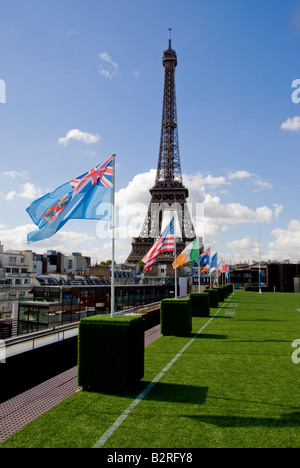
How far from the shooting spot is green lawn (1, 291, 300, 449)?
512 cm

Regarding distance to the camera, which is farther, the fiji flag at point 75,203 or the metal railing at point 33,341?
the fiji flag at point 75,203

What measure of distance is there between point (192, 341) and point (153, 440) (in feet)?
25.6

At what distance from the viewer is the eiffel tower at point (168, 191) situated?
3418 inches

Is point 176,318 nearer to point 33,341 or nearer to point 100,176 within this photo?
point 33,341

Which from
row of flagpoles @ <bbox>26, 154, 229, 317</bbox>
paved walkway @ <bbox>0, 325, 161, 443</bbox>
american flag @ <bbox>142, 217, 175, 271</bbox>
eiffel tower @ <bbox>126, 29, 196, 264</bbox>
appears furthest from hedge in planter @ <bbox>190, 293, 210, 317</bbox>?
eiffel tower @ <bbox>126, 29, 196, 264</bbox>

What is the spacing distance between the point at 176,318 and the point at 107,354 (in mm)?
7078

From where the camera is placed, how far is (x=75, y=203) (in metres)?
8.95

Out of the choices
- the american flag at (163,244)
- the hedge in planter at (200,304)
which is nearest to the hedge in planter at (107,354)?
the american flag at (163,244)

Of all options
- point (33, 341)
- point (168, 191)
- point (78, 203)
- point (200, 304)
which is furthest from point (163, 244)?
point (168, 191)

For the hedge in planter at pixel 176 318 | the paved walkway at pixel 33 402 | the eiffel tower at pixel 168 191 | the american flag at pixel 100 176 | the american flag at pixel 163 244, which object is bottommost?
the paved walkway at pixel 33 402

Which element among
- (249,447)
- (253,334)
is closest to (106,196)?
(249,447)

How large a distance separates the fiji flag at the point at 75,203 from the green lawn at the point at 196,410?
A: 398cm

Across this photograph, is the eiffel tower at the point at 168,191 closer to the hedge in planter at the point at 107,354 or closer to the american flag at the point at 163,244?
the american flag at the point at 163,244
